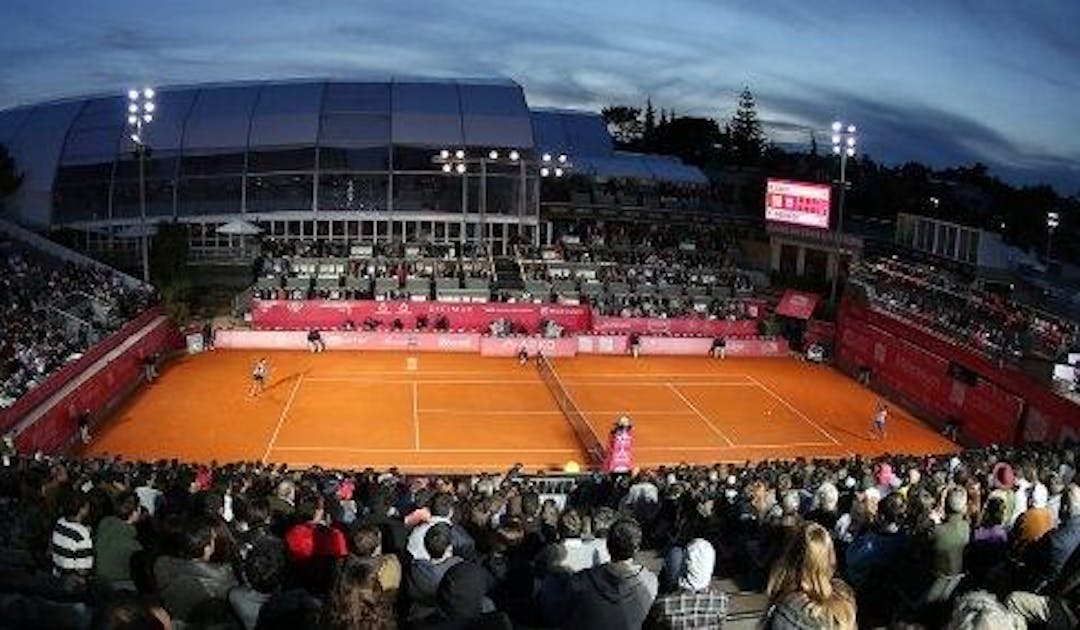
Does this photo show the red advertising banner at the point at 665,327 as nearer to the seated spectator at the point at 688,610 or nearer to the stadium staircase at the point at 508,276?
the stadium staircase at the point at 508,276

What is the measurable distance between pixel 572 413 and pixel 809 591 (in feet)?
104

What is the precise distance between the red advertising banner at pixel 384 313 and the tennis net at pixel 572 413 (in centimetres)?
441

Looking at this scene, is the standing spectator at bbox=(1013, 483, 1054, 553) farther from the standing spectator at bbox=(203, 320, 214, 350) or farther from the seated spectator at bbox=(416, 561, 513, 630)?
the standing spectator at bbox=(203, 320, 214, 350)

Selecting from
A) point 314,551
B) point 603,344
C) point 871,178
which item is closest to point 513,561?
point 314,551

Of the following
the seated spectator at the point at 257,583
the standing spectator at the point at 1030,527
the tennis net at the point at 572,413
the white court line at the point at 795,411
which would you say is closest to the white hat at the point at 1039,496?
the standing spectator at the point at 1030,527

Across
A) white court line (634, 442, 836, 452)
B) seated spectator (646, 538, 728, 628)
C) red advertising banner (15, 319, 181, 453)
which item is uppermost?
seated spectator (646, 538, 728, 628)

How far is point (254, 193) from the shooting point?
2362 inches

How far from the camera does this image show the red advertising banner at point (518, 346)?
158 ft

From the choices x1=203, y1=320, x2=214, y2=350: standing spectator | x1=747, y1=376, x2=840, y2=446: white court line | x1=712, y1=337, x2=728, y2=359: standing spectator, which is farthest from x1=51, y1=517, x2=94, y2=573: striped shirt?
x1=712, y1=337, x2=728, y2=359: standing spectator

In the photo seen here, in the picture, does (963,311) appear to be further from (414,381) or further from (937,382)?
(414,381)

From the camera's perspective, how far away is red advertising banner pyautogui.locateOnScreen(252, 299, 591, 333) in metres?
49.5

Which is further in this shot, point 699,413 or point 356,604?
point 699,413

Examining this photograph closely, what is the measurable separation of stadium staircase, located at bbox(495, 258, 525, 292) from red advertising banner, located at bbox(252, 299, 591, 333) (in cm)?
380

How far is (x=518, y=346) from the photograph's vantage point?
158 feet
